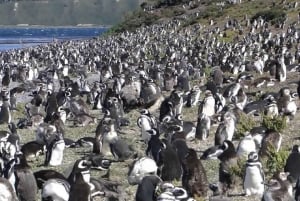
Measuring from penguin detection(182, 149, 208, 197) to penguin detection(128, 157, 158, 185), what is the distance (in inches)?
43.1

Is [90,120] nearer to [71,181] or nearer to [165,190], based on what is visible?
[71,181]

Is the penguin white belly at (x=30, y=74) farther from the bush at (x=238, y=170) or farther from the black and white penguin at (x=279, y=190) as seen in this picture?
the black and white penguin at (x=279, y=190)

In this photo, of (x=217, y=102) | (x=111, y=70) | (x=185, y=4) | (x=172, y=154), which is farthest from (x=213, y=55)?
(x=185, y=4)

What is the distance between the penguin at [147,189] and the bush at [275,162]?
227 cm

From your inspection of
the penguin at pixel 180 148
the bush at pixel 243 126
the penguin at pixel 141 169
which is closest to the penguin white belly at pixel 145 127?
the bush at pixel 243 126

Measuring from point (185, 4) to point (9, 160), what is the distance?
68.2 metres

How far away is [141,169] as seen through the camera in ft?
39.1

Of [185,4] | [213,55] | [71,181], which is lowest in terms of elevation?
[71,181]

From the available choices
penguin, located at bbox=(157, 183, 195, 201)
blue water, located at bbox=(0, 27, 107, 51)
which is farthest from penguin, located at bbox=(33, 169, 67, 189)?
blue water, located at bbox=(0, 27, 107, 51)

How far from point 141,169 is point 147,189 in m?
1.43

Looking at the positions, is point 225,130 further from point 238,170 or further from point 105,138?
point 238,170

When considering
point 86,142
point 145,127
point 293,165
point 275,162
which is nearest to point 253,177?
point 293,165

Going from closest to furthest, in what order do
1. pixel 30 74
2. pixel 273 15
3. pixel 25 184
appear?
pixel 25 184
pixel 30 74
pixel 273 15

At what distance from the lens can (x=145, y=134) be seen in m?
15.7
